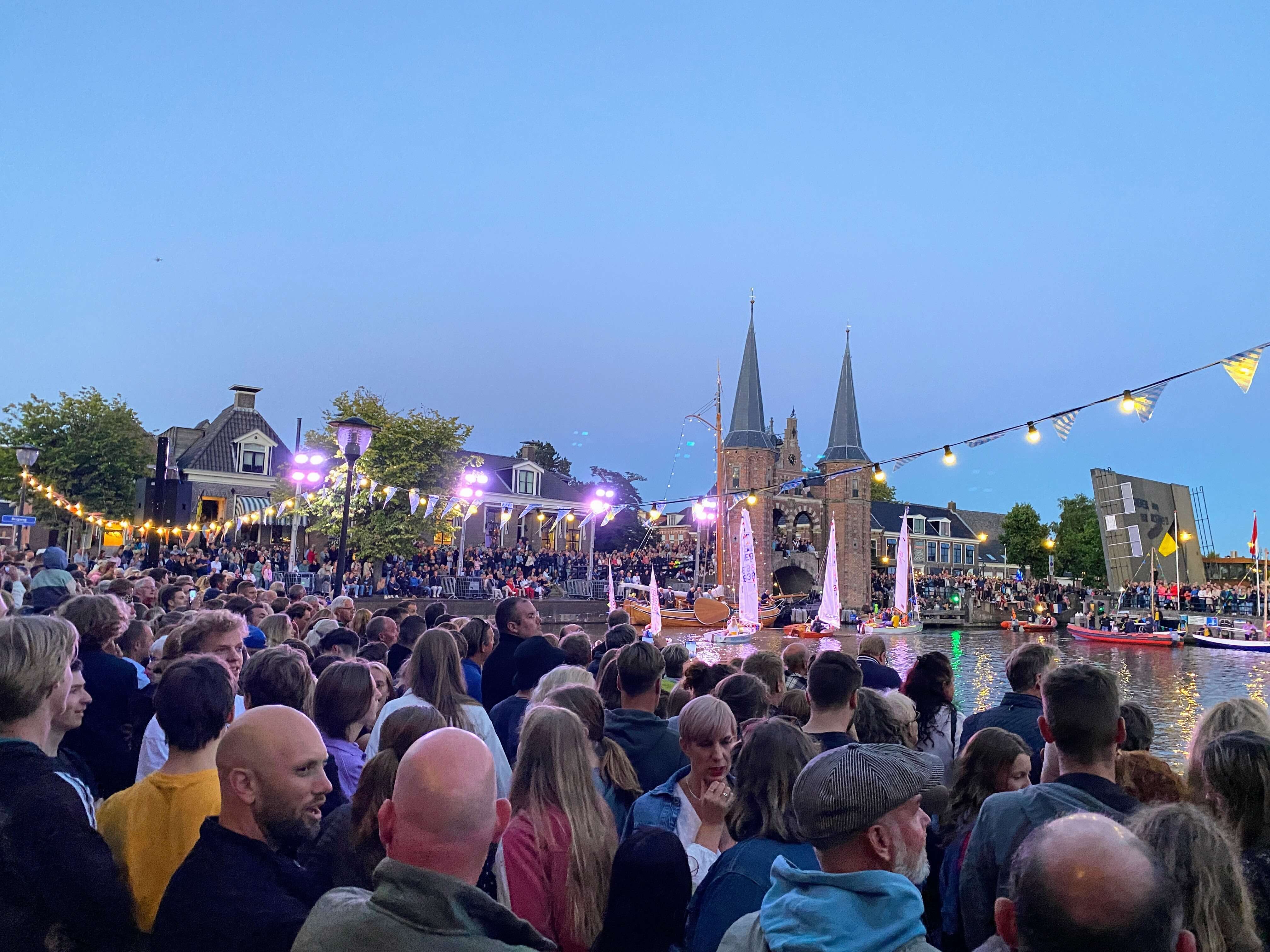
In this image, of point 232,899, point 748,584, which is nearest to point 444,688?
point 232,899

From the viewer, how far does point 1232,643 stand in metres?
44.8

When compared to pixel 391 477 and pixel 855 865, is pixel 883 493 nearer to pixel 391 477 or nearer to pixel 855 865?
pixel 391 477

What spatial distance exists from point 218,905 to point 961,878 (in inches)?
98.1

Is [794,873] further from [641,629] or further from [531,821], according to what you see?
[641,629]

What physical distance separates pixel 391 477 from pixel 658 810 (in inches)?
1516

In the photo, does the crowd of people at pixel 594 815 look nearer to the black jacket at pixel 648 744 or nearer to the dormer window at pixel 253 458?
the black jacket at pixel 648 744

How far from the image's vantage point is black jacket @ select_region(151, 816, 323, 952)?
8.09 feet

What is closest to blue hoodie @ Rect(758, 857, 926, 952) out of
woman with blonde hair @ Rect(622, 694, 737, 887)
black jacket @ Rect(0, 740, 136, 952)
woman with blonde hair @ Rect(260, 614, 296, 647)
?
woman with blonde hair @ Rect(622, 694, 737, 887)

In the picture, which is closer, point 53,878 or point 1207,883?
point 1207,883

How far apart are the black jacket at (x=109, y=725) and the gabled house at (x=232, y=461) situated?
4384 centimetres

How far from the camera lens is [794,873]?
2.21 m

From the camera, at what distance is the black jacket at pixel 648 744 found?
4.58m

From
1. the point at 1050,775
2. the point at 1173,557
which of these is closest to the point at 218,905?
the point at 1050,775

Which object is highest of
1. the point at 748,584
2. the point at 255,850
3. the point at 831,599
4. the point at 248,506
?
the point at 248,506
